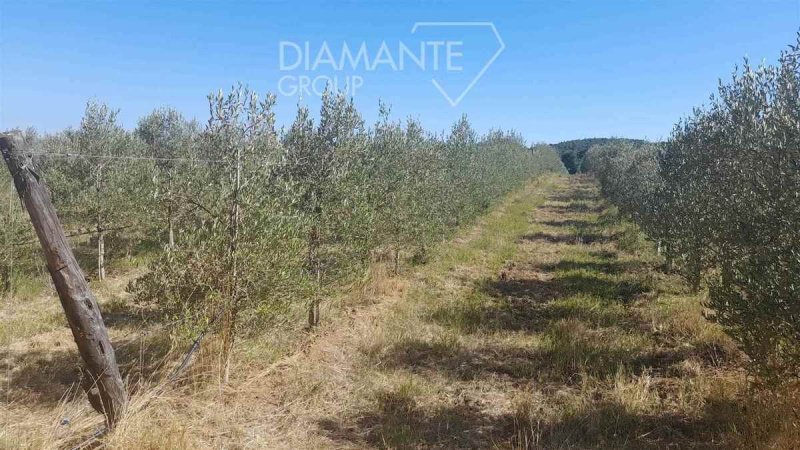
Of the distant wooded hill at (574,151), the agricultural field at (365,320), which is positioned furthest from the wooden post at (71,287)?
the distant wooded hill at (574,151)

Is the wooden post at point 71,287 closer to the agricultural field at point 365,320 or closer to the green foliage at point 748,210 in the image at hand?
the agricultural field at point 365,320

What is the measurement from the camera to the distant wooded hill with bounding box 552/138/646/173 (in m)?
120

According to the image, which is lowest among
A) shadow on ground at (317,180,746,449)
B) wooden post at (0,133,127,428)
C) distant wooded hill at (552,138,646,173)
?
shadow on ground at (317,180,746,449)

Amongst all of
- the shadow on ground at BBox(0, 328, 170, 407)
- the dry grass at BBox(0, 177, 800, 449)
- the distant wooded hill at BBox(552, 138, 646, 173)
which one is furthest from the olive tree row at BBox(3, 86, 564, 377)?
the distant wooded hill at BBox(552, 138, 646, 173)

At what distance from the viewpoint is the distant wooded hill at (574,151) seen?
12047 cm

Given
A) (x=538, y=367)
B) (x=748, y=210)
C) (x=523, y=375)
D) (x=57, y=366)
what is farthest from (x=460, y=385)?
(x=57, y=366)

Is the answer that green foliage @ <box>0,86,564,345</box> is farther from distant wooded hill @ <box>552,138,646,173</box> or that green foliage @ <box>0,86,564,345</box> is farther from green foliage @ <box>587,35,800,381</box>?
distant wooded hill @ <box>552,138,646,173</box>

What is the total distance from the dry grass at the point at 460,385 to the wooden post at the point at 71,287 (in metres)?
0.40

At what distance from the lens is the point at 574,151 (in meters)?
127

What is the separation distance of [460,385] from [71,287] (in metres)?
6.51

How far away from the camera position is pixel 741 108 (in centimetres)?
1005

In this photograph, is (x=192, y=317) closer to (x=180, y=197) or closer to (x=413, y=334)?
(x=180, y=197)

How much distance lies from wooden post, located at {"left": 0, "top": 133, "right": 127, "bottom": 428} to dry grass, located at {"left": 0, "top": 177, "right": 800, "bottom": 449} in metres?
0.40

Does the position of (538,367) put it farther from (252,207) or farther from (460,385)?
(252,207)
